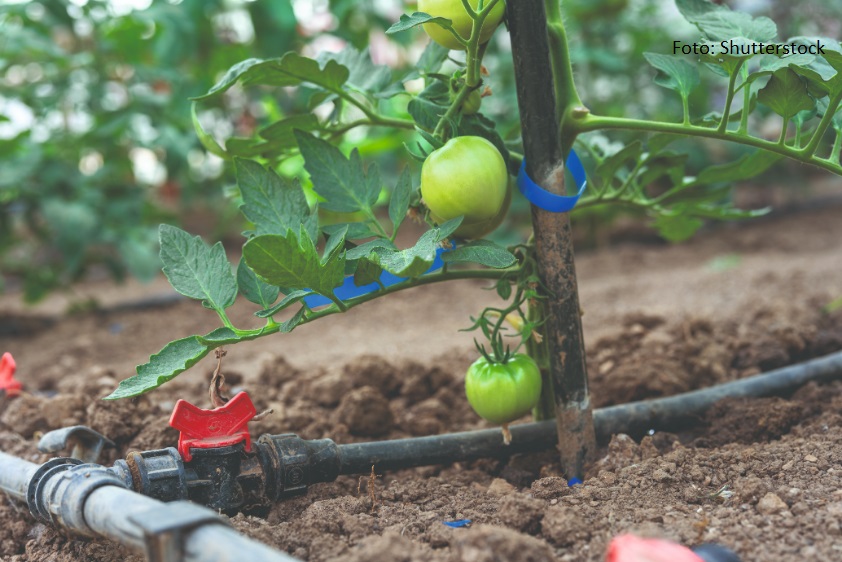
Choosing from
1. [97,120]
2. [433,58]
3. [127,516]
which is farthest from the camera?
[97,120]

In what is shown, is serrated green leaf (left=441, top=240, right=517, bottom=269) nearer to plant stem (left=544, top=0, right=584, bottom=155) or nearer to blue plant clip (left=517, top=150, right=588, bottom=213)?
blue plant clip (left=517, top=150, right=588, bottom=213)

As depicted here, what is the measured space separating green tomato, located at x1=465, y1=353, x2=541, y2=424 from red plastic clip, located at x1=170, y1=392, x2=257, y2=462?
0.94ft

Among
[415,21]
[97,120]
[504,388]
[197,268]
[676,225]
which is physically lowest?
[504,388]

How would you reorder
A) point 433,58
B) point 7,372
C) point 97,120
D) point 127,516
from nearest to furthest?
point 127,516
point 433,58
point 7,372
point 97,120

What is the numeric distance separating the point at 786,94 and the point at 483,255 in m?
0.42

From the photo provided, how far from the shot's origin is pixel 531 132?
1001 mm

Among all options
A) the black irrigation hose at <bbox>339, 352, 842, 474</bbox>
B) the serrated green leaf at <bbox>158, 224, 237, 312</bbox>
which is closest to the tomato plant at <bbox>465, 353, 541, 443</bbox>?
the black irrigation hose at <bbox>339, 352, 842, 474</bbox>

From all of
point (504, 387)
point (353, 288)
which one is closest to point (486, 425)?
point (504, 387)

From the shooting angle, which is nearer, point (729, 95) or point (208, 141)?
point (729, 95)

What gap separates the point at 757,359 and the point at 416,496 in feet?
2.69

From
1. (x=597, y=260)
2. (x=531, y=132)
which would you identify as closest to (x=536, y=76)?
(x=531, y=132)

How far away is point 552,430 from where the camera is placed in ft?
3.83

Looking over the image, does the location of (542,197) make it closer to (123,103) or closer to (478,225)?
(478,225)

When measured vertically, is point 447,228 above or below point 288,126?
below
